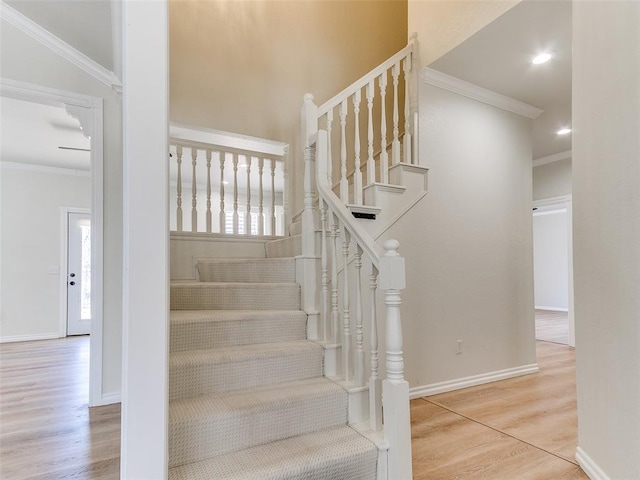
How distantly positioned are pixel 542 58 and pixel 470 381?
263 centimetres

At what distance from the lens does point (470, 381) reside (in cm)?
301

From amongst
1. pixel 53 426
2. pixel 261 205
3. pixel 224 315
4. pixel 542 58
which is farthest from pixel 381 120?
pixel 53 426

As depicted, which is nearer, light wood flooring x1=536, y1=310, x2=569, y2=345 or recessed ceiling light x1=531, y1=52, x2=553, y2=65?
recessed ceiling light x1=531, y1=52, x2=553, y2=65

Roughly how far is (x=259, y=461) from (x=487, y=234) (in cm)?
266

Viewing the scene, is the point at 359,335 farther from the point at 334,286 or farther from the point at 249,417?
the point at 249,417

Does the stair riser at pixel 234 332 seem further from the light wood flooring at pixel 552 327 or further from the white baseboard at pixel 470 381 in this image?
the light wood flooring at pixel 552 327

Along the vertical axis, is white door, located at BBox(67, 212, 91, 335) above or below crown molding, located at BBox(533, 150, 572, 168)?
below

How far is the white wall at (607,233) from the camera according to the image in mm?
1437

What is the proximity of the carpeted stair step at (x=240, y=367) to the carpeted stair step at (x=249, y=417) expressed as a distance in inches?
2.0

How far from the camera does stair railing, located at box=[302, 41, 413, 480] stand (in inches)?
61.8

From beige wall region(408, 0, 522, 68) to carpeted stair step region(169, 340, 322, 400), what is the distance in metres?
2.37

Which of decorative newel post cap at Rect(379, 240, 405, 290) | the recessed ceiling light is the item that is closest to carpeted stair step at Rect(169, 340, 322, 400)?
decorative newel post cap at Rect(379, 240, 405, 290)

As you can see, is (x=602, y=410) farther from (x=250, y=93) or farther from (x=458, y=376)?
(x=250, y=93)

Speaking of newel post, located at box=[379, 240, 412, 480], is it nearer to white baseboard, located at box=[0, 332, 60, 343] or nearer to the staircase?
the staircase
